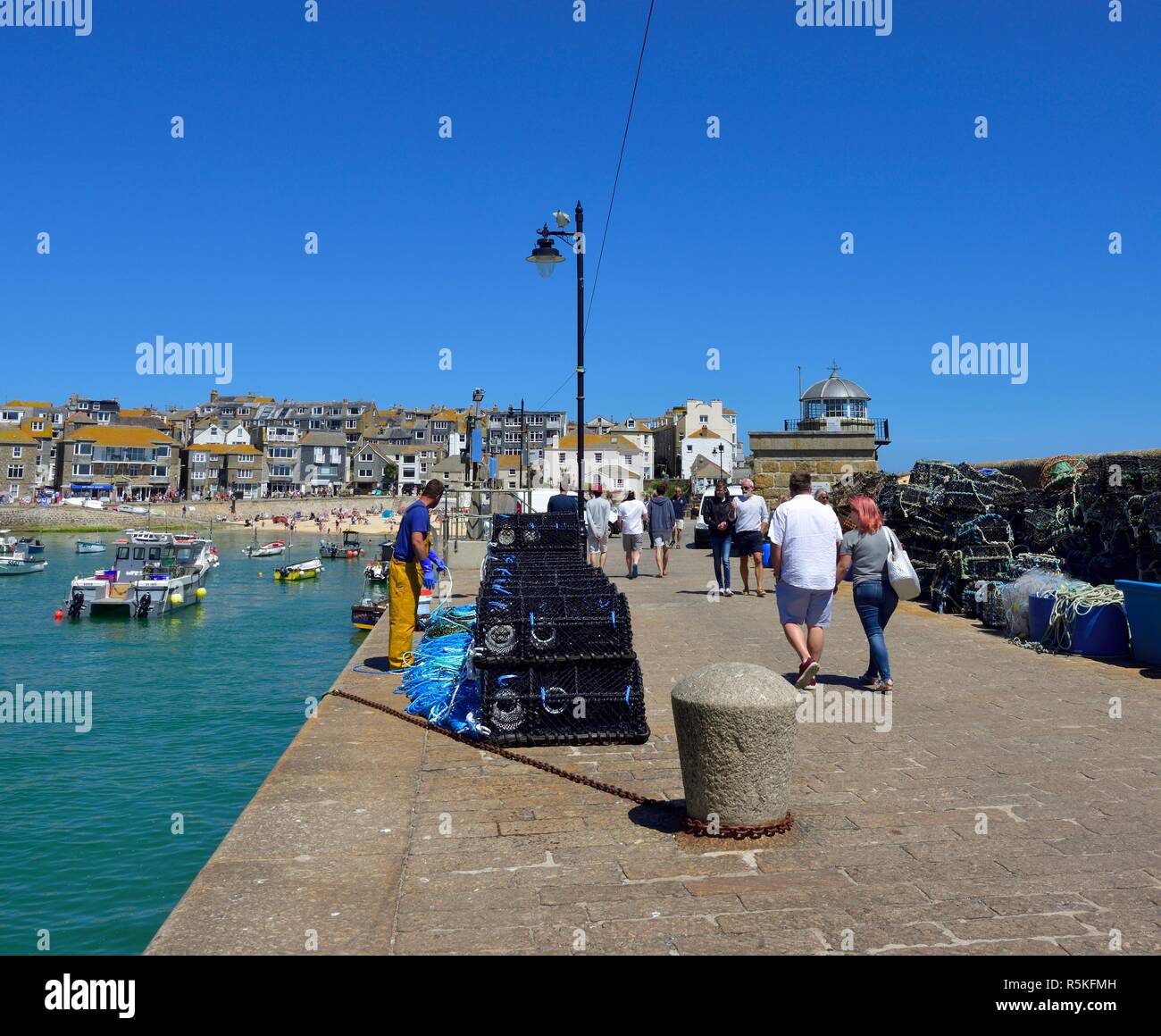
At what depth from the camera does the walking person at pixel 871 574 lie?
862 centimetres

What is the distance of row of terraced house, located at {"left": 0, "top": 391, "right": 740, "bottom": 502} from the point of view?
122 metres

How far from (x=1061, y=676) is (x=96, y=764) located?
14896 mm

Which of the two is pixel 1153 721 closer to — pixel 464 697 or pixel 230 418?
pixel 464 697

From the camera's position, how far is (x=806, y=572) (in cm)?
855

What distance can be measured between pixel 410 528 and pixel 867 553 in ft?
14.4

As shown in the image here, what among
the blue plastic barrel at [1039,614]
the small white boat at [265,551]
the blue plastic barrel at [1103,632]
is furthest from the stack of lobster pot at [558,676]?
the small white boat at [265,551]

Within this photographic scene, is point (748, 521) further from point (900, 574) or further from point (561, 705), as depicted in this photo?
point (561, 705)

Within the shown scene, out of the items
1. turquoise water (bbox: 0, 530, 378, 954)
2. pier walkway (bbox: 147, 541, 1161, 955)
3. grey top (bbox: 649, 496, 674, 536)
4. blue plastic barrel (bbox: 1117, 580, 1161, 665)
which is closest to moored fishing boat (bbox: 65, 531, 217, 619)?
turquoise water (bbox: 0, 530, 378, 954)

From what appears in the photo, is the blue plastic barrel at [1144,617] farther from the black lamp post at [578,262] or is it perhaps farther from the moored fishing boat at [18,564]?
the moored fishing boat at [18,564]

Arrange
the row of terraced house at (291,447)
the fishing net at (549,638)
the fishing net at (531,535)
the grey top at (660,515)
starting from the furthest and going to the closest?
1. the row of terraced house at (291,447)
2. the grey top at (660,515)
3. the fishing net at (531,535)
4. the fishing net at (549,638)

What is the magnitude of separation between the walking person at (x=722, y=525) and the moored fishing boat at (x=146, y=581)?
107 feet

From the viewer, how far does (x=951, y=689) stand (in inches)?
344
